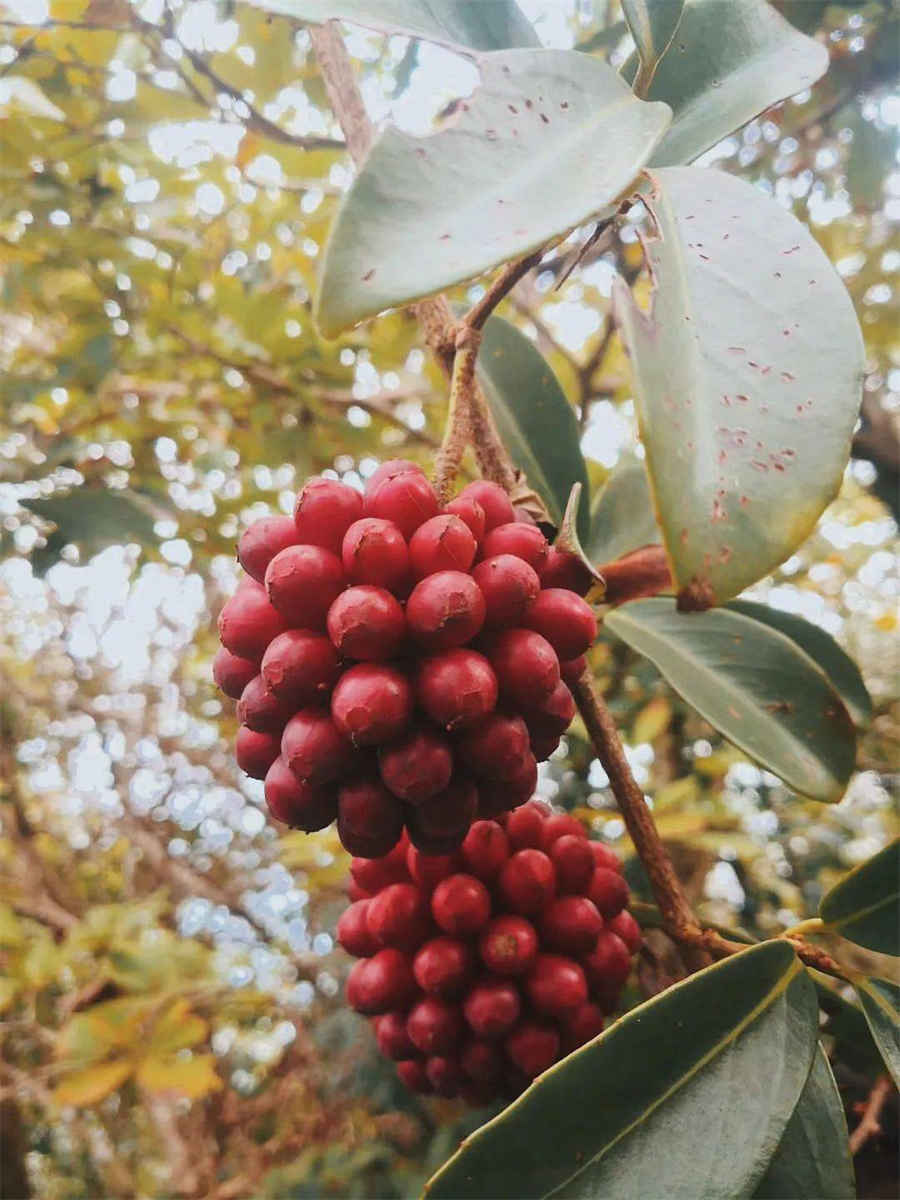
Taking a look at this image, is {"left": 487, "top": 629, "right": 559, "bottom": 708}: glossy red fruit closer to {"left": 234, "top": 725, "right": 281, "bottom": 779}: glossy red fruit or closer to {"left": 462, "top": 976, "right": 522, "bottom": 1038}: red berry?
{"left": 234, "top": 725, "right": 281, "bottom": 779}: glossy red fruit

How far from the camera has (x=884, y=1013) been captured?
66cm

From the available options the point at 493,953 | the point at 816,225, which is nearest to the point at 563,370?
the point at 816,225

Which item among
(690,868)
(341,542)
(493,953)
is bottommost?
(690,868)

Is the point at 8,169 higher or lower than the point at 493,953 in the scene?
higher

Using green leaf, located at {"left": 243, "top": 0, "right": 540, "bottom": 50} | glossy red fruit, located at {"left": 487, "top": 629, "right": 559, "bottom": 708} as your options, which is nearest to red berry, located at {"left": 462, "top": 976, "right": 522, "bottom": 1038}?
glossy red fruit, located at {"left": 487, "top": 629, "right": 559, "bottom": 708}

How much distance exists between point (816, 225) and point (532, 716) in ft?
6.37

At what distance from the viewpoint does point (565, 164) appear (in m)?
0.51

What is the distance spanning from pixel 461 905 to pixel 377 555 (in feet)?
1.22

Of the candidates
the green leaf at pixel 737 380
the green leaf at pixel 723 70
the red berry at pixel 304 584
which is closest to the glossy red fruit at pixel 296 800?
the red berry at pixel 304 584

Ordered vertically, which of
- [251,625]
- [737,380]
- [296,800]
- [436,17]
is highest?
[436,17]

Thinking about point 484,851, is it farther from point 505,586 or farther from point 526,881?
point 505,586

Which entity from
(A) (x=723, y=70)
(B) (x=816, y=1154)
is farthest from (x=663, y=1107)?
(A) (x=723, y=70)

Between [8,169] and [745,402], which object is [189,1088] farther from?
[8,169]

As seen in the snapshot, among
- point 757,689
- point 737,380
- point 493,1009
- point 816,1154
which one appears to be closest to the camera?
point 737,380
